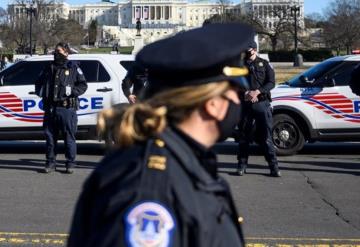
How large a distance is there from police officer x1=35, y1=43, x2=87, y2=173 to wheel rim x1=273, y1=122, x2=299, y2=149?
3651 millimetres

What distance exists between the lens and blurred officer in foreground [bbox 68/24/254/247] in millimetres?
1586

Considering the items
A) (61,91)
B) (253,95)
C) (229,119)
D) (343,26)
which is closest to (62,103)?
(61,91)

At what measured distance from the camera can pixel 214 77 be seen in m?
1.77

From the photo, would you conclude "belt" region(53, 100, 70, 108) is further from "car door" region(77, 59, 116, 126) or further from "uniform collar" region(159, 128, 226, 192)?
"uniform collar" region(159, 128, 226, 192)

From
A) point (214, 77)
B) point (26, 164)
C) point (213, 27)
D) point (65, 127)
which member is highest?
point (213, 27)

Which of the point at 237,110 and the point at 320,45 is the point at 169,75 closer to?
the point at 237,110

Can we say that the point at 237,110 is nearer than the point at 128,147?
No

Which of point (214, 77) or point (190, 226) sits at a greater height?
point (214, 77)

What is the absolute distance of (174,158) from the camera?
1.67 meters

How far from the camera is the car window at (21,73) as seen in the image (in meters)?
11.6

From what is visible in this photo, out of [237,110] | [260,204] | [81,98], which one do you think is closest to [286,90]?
[81,98]

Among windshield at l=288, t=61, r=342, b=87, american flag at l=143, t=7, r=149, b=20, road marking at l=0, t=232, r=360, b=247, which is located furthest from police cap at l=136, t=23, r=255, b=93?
american flag at l=143, t=7, r=149, b=20

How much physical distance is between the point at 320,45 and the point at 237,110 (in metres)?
110

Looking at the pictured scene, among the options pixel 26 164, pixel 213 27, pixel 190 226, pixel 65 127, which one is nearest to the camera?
pixel 190 226
